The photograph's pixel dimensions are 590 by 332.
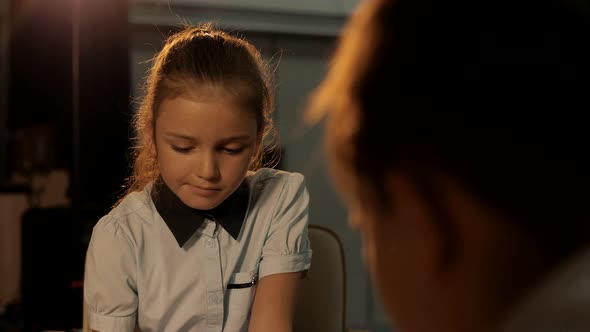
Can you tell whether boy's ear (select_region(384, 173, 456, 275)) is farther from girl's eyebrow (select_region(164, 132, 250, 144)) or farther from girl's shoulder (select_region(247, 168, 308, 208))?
girl's shoulder (select_region(247, 168, 308, 208))

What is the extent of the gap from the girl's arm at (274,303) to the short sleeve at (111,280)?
0.64ft

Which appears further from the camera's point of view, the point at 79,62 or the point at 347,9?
the point at 347,9

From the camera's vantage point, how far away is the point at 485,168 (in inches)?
15.4

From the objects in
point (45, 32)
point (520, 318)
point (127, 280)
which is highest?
point (45, 32)

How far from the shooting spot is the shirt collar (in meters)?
1.25

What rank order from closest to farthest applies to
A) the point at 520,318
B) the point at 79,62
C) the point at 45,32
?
the point at 520,318, the point at 79,62, the point at 45,32

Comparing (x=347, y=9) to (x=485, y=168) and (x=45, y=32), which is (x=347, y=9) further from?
(x=485, y=168)

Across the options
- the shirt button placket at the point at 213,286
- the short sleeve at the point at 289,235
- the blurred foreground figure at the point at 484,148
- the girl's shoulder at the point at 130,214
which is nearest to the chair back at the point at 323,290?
the short sleeve at the point at 289,235

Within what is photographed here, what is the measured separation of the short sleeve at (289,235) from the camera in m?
1.27

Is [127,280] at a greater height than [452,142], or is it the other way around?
[452,142]

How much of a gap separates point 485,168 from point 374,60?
0.27 ft

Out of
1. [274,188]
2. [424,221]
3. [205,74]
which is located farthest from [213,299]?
[424,221]

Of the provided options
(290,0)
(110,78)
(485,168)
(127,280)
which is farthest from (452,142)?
(290,0)

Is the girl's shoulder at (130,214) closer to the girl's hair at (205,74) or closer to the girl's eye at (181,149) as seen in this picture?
the girl's hair at (205,74)
